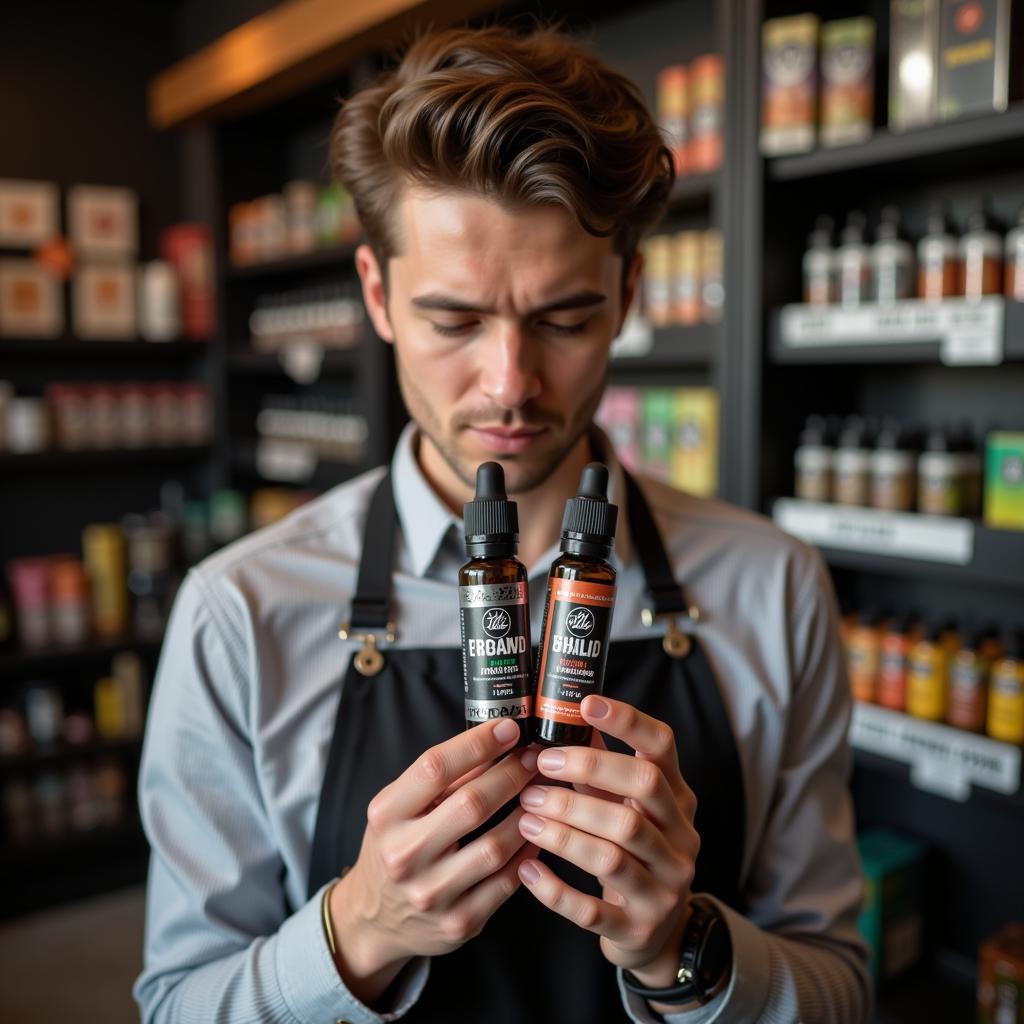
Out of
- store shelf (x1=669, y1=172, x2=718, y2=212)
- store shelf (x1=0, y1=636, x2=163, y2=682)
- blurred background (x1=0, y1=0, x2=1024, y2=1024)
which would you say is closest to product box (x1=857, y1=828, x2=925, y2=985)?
blurred background (x1=0, y1=0, x2=1024, y2=1024)

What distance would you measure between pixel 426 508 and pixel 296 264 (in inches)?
105

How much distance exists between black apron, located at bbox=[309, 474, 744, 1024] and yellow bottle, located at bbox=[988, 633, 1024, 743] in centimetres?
97

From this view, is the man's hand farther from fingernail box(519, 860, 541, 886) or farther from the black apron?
the black apron

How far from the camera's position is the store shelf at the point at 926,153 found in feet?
5.79

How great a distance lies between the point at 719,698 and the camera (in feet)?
3.87

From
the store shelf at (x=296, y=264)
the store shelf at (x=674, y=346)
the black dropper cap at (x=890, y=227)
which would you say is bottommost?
the store shelf at (x=674, y=346)

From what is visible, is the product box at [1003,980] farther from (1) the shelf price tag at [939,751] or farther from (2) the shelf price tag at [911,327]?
(2) the shelf price tag at [911,327]

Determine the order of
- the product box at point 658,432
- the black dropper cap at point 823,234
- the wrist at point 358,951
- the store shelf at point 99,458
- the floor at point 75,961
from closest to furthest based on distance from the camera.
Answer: the wrist at point 358,951
the black dropper cap at point 823,234
the product box at point 658,432
the floor at point 75,961
the store shelf at point 99,458

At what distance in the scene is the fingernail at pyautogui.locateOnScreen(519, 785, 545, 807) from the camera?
84 cm

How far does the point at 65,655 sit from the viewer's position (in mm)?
3592

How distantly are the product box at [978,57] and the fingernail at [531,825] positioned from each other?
1589mm

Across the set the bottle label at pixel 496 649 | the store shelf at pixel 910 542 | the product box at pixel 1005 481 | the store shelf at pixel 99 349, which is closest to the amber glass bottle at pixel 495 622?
the bottle label at pixel 496 649

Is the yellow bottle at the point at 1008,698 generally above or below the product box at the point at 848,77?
below

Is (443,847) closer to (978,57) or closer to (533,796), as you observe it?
(533,796)
